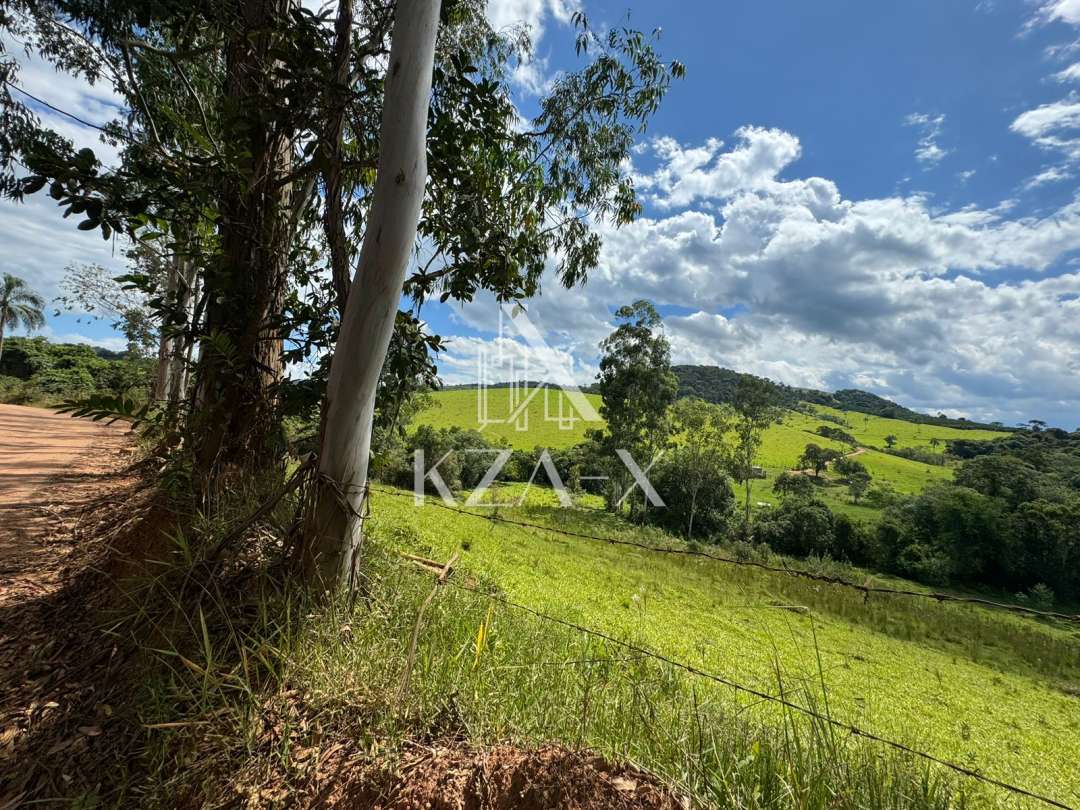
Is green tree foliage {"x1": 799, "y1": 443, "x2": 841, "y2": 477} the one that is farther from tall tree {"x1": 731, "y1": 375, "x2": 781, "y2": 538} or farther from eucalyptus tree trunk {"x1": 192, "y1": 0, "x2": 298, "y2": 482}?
eucalyptus tree trunk {"x1": 192, "y1": 0, "x2": 298, "y2": 482}

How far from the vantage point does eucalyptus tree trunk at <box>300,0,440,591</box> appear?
168 cm

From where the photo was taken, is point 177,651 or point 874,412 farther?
point 874,412

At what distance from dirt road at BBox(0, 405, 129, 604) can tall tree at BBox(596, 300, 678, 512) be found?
22.2m

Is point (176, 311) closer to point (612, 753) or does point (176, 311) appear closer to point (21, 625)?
point (21, 625)

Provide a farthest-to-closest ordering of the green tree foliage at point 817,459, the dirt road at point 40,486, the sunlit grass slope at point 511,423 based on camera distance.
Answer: the green tree foliage at point 817,459 → the sunlit grass slope at point 511,423 → the dirt road at point 40,486

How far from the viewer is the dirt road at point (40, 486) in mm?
2383

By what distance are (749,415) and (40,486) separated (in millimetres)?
31253

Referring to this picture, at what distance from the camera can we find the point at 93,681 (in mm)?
1521

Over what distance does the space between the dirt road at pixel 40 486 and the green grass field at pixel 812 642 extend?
2.10 metres

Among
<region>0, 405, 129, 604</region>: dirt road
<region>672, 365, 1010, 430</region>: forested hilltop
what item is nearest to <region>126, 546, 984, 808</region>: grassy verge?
<region>0, 405, 129, 604</region>: dirt road

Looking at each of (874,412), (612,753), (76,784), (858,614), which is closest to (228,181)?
(76,784)

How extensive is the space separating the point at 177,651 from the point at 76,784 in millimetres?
345

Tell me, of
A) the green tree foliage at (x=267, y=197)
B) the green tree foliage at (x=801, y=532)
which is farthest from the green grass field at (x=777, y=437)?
the green tree foliage at (x=267, y=197)

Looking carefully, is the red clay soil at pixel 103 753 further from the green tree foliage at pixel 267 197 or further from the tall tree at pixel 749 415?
the tall tree at pixel 749 415
